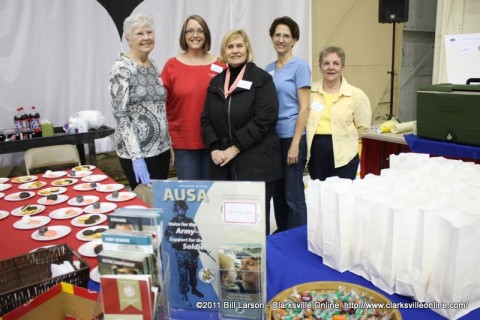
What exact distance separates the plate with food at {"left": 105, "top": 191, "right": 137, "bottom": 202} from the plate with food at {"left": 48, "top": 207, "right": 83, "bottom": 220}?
148 mm

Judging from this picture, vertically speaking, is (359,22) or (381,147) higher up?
(359,22)

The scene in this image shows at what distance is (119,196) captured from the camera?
5.81 feet

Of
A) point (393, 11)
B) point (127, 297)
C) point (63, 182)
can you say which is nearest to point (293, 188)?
point (63, 182)

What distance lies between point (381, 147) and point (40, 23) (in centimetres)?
302

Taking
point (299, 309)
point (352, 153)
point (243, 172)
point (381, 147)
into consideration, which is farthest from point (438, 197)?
point (381, 147)

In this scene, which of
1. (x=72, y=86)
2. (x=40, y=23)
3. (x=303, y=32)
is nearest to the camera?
(x=40, y=23)

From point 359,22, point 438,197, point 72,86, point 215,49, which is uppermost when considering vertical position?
point 359,22

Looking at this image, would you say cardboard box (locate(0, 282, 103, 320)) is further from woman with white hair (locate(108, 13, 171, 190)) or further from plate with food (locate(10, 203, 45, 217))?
Result: woman with white hair (locate(108, 13, 171, 190))

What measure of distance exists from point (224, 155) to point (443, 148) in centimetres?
118

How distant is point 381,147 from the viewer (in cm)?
299

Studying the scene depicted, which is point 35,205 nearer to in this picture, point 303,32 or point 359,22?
point 303,32

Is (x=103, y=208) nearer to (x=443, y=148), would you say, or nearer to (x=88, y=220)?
(x=88, y=220)

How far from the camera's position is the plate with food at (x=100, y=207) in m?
1.62

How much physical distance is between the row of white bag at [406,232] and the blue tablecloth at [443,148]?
2.97ft
